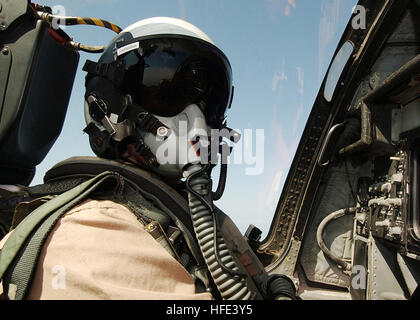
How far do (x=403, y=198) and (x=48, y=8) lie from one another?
2.20 m

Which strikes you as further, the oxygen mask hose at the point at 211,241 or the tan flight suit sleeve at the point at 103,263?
the oxygen mask hose at the point at 211,241

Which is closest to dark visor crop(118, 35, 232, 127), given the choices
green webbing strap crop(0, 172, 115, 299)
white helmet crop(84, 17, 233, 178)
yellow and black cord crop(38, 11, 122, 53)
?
white helmet crop(84, 17, 233, 178)

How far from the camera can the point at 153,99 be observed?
131 cm

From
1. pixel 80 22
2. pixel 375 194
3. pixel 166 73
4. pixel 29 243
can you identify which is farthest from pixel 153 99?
pixel 375 194

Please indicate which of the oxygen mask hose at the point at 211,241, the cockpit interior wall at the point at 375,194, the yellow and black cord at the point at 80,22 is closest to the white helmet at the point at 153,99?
the oxygen mask hose at the point at 211,241

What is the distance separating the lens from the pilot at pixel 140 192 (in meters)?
0.76

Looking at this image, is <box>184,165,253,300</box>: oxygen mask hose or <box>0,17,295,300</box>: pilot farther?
<box>184,165,253,300</box>: oxygen mask hose

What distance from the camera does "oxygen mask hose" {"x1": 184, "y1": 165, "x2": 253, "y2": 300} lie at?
1.05 m

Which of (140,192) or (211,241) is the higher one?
(140,192)

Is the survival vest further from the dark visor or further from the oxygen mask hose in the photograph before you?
the dark visor

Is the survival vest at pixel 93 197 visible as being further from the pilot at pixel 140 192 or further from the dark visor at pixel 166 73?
the dark visor at pixel 166 73

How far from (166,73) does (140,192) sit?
54 cm

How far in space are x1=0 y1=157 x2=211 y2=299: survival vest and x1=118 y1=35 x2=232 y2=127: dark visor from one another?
1.10 ft

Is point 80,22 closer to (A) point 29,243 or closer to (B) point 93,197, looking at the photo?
(B) point 93,197
